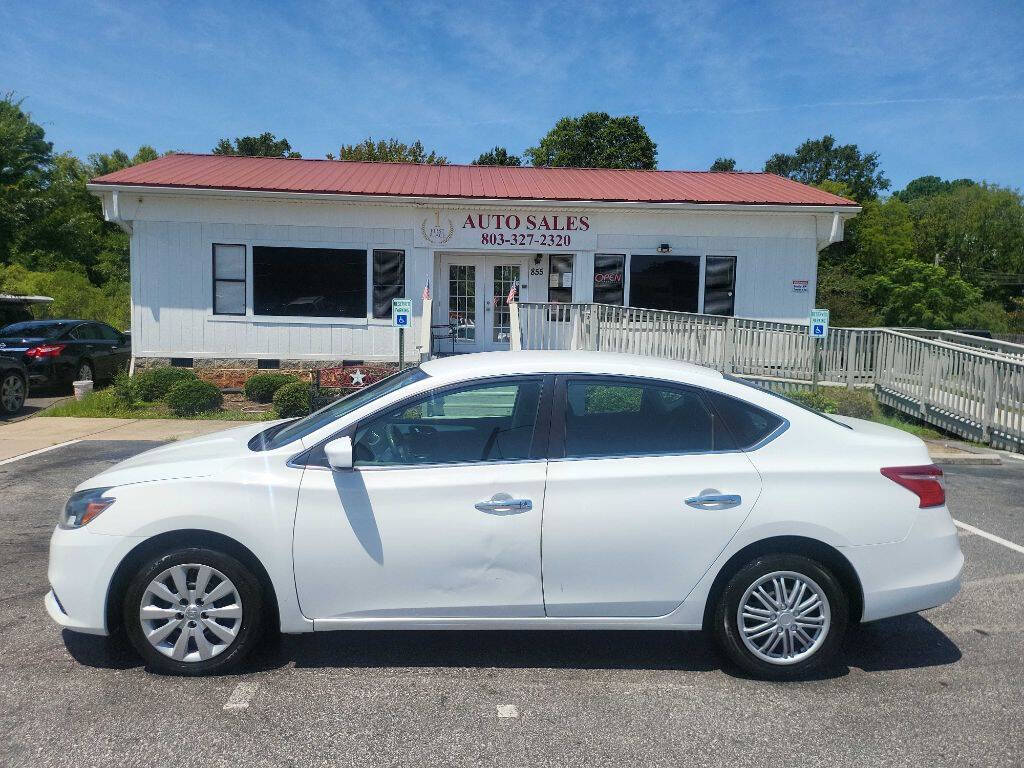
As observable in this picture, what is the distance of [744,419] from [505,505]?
4.30ft

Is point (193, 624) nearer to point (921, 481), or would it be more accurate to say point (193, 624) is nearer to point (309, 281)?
point (921, 481)

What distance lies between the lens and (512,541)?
12.7 ft

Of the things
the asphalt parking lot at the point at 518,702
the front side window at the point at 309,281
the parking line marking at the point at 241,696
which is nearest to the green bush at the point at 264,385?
the front side window at the point at 309,281

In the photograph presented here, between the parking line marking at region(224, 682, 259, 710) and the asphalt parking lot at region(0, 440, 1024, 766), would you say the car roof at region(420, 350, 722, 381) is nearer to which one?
the asphalt parking lot at region(0, 440, 1024, 766)

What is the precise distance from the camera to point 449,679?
4.02 metres

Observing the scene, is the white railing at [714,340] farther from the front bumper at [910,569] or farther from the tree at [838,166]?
the tree at [838,166]

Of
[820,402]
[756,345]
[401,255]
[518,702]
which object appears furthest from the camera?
[401,255]

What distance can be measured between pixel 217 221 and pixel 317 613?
42.7 ft

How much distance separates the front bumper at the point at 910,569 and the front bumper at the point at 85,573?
3.55m

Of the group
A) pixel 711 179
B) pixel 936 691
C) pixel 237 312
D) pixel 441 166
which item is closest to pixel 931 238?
pixel 711 179

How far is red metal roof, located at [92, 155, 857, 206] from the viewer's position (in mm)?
15336

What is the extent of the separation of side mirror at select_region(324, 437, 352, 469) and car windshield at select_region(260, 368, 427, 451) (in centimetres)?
30

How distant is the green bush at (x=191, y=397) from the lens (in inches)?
546

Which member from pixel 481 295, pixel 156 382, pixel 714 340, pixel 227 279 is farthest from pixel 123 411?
pixel 714 340
